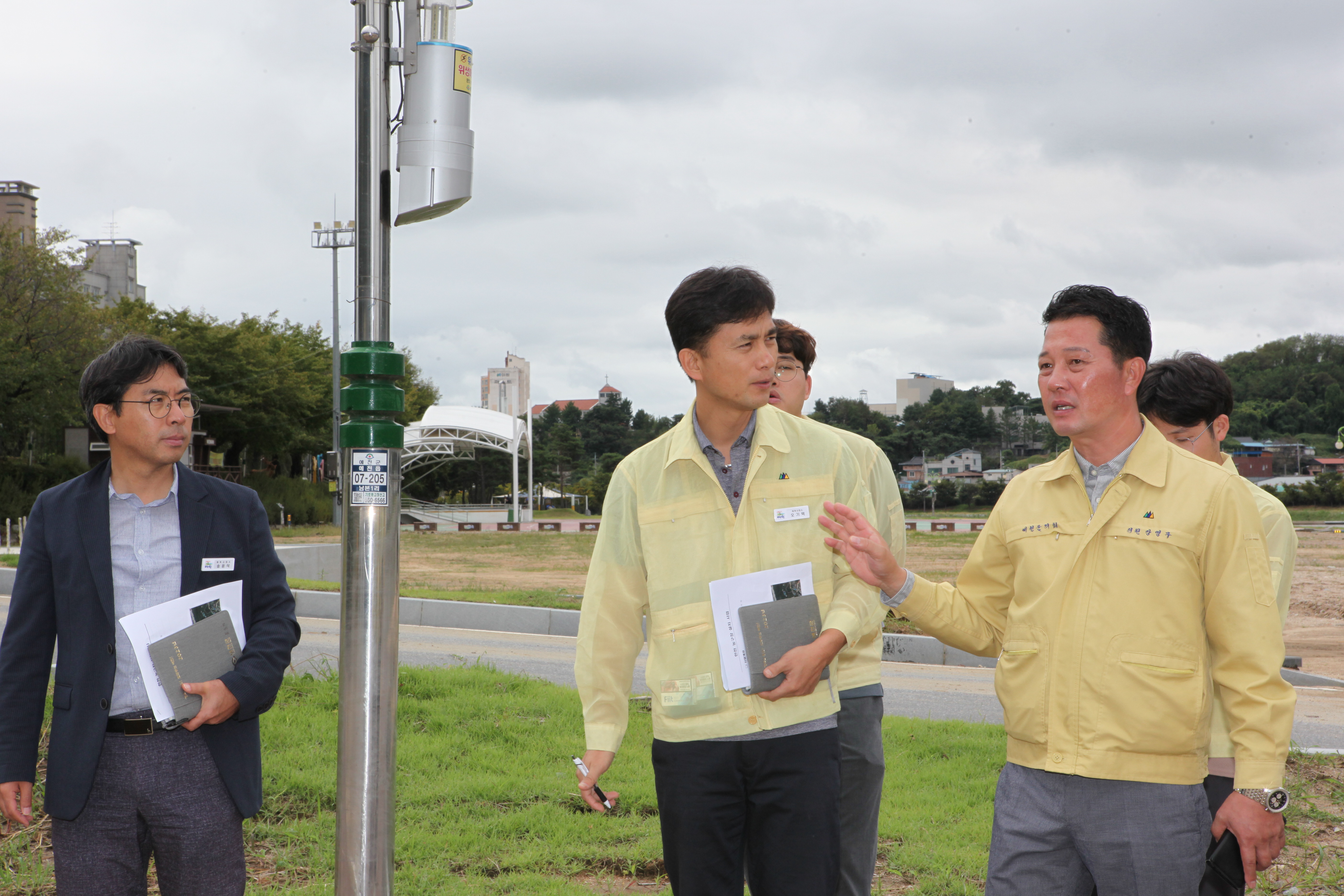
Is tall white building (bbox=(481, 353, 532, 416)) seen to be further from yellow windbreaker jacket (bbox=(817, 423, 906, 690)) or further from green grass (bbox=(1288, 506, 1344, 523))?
yellow windbreaker jacket (bbox=(817, 423, 906, 690))

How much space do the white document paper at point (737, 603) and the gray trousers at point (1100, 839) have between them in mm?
768

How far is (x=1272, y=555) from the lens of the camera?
3279mm

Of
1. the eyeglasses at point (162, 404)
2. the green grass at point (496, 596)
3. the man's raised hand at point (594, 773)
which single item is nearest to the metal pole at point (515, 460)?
the green grass at point (496, 596)

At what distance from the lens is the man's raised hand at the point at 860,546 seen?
288 cm

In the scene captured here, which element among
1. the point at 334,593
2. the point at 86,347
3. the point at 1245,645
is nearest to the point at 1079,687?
the point at 1245,645

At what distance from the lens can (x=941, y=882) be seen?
442cm

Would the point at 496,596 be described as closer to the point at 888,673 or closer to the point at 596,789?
the point at 888,673

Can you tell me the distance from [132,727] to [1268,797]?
9.34 feet

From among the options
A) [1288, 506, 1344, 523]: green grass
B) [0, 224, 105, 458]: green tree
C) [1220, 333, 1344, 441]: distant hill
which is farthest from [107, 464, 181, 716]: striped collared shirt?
[1220, 333, 1344, 441]: distant hill

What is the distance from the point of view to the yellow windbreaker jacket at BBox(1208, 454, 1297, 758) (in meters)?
2.70

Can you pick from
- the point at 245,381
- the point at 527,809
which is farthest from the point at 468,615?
the point at 245,381

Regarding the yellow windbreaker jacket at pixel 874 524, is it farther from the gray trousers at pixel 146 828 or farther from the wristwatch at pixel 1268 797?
the gray trousers at pixel 146 828

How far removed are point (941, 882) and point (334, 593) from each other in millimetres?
11780

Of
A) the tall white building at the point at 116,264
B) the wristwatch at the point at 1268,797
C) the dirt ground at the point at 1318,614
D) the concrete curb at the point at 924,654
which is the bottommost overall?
the dirt ground at the point at 1318,614
